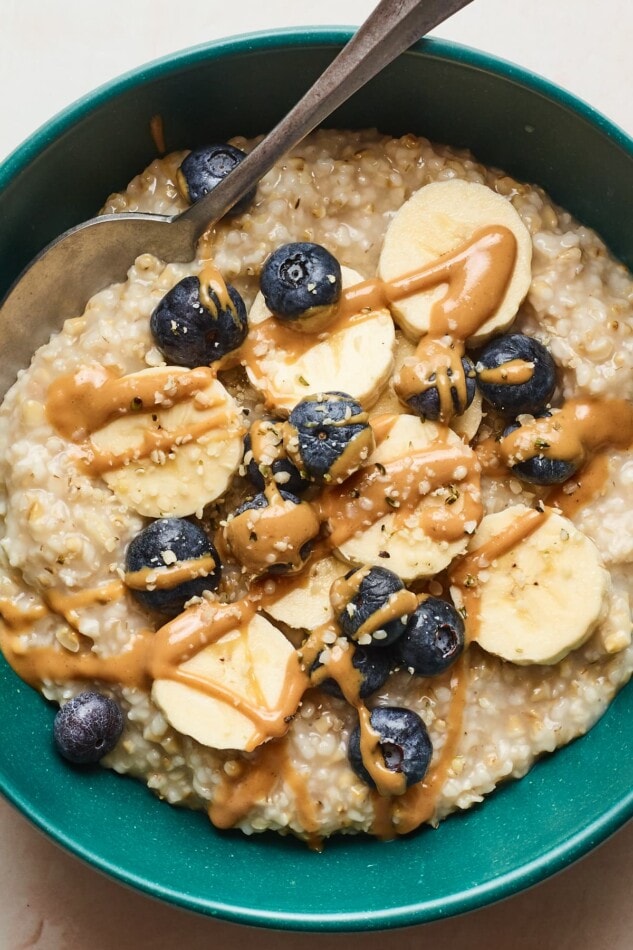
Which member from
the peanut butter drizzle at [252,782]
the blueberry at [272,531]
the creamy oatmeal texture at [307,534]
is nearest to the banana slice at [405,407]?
the creamy oatmeal texture at [307,534]

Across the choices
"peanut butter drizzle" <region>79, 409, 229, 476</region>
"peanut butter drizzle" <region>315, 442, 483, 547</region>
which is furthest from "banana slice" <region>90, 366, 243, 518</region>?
"peanut butter drizzle" <region>315, 442, 483, 547</region>

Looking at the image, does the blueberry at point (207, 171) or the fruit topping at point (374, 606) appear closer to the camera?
the fruit topping at point (374, 606)

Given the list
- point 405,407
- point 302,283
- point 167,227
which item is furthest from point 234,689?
point 167,227

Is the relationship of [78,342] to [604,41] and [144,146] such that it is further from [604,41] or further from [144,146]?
[604,41]

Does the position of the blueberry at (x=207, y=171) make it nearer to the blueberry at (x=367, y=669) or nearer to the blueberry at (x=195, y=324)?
the blueberry at (x=195, y=324)

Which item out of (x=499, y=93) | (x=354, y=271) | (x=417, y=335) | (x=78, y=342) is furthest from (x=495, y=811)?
(x=499, y=93)

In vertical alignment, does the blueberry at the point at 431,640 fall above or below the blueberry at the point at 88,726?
above
